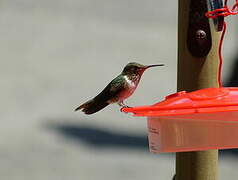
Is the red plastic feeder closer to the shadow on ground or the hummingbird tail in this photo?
the hummingbird tail

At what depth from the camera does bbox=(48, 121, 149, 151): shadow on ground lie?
920 centimetres

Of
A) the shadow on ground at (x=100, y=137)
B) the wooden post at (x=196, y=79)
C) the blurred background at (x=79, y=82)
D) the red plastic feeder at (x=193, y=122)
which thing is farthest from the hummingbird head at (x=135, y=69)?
the shadow on ground at (x=100, y=137)

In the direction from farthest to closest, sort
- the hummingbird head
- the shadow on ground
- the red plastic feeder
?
1. the shadow on ground
2. the hummingbird head
3. the red plastic feeder

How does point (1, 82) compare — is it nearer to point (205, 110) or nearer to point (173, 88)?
point (173, 88)

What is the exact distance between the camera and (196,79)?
321 centimetres

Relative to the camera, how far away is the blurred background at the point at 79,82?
27.9 ft

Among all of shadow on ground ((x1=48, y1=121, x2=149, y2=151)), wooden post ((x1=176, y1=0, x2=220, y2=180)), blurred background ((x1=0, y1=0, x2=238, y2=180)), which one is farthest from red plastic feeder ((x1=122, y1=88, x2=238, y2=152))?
shadow on ground ((x1=48, y1=121, x2=149, y2=151))

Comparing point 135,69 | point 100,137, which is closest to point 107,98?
point 135,69

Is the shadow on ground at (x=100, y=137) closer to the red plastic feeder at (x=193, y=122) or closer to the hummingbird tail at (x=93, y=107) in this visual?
the hummingbird tail at (x=93, y=107)

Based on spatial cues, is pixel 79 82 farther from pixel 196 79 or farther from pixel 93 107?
pixel 196 79

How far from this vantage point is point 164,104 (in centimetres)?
278

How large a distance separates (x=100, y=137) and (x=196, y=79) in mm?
6262

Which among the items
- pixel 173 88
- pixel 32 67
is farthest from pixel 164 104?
pixel 32 67

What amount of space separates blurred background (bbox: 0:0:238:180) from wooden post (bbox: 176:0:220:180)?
490cm
